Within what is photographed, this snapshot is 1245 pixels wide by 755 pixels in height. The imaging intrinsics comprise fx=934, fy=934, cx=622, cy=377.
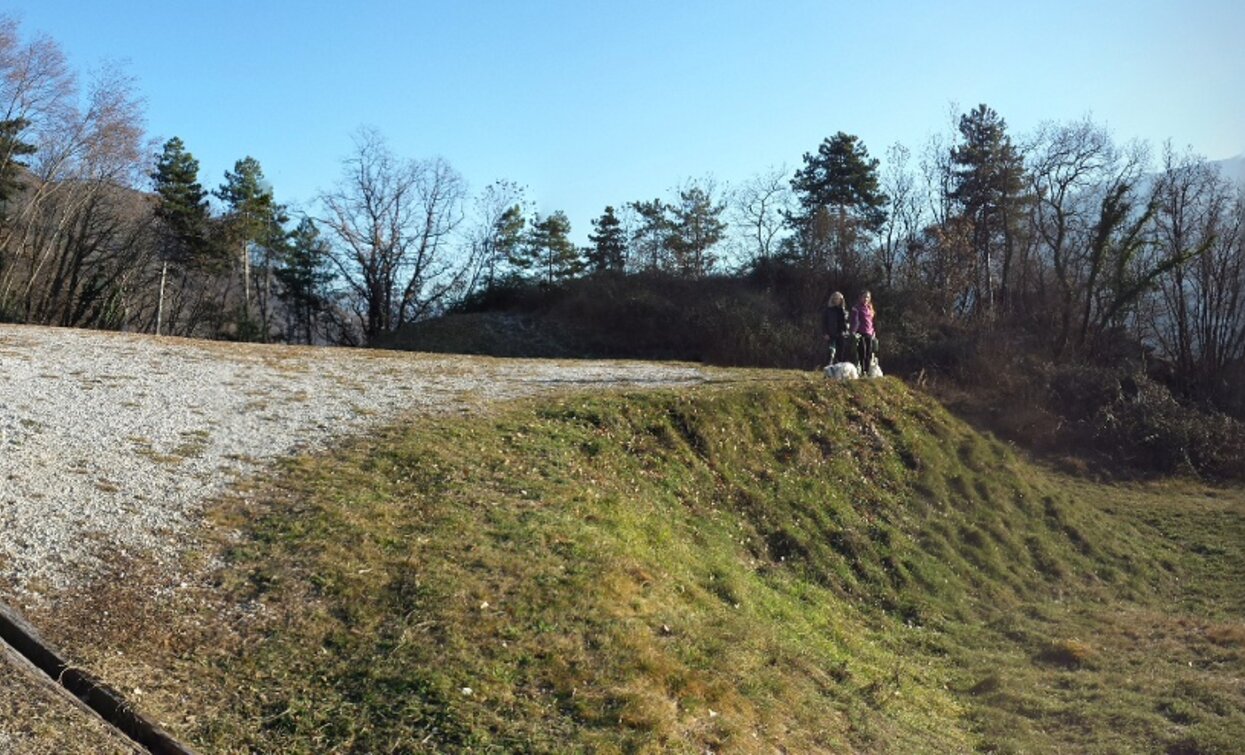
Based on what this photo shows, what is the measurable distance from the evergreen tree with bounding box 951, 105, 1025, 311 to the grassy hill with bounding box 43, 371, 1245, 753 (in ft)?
90.7

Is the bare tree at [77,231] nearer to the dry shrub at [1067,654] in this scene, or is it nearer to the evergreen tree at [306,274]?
the evergreen tree at [306,274]

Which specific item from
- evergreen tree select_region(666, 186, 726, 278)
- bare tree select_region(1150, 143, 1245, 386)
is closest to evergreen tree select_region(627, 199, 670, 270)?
evergreen tree select_region(666, 186, 726, 278)

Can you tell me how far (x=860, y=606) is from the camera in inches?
492

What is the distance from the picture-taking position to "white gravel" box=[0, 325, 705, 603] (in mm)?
7730

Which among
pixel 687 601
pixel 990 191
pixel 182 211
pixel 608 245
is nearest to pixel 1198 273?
A: pixel 990 191

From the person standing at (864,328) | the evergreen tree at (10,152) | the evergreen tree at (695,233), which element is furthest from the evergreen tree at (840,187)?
the evergreen tree at (10,152)

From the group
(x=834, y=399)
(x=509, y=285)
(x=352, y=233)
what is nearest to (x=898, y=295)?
(x=509, y=285)

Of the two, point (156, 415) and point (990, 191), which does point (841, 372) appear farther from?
point (990, 191)

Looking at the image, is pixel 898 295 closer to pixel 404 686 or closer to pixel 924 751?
pixel 924 751

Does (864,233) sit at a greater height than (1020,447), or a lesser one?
greater

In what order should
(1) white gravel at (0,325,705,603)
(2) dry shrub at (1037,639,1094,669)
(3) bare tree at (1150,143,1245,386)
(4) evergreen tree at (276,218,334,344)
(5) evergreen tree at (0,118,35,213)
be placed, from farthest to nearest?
(4) evergreen tree at (276,218,334,344)
(3) bare tree at (1150,143,1245,386)
(5) evergreen tree at (0,118,35,213)
(2) dry shrub at (1037,639,1094,669)
(1) white gravel at (0,325,705,603)

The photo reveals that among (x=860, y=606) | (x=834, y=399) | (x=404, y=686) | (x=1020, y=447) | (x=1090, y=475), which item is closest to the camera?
(x=404, y=686)

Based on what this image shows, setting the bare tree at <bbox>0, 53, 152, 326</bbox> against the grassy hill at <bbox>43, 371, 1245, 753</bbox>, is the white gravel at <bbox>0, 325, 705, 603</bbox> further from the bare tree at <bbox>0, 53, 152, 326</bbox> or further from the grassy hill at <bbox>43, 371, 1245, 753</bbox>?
the bare tree at <bbox>0, 53, 152, 326</bbox>

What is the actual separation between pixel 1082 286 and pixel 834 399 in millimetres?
27383
